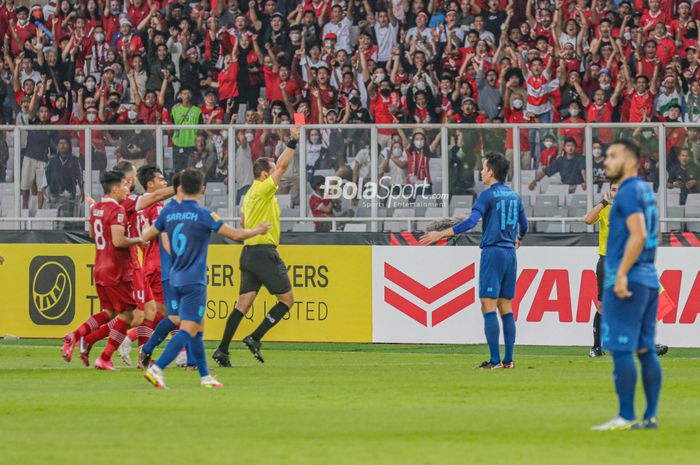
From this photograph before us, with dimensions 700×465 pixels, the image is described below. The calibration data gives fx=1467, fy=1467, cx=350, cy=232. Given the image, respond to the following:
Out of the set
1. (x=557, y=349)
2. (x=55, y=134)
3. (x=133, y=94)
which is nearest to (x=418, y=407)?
(x=557, y=349)

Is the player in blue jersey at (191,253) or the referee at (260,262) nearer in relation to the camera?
the player in blue jersey at (191,253)

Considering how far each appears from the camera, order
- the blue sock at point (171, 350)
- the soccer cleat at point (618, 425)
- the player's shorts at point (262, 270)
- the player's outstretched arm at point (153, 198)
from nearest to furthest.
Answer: the soccer cleat at point (618, 425)
the blue sock at point (171, 350)
the player's outstretched arm at point (153, 198)
the player's shorts at point (262, 270)

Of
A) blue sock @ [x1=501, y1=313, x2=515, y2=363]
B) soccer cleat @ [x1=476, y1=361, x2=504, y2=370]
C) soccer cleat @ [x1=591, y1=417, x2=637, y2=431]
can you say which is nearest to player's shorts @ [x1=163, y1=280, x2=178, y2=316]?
soccer cleat @ [x1=476, y1=361, x2=504, y2=370]

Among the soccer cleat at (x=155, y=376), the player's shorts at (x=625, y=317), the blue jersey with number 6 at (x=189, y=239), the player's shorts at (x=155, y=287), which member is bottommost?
the soccer cleat at (x=155, y=376)

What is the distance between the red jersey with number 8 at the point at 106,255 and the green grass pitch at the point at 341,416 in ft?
3.47

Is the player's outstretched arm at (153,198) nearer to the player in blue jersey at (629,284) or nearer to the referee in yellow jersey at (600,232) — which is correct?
the referee in yellow jersey at (600,232)

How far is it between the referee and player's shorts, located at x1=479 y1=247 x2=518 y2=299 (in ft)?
8.53

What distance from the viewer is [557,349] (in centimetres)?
2088

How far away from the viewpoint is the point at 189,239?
13695mm

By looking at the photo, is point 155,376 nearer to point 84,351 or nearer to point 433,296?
point 84,351

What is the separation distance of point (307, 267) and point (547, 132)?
4.02m

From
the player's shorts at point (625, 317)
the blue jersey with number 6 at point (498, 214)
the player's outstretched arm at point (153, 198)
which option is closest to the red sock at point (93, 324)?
the player's outstretched arm at point (153, 198)

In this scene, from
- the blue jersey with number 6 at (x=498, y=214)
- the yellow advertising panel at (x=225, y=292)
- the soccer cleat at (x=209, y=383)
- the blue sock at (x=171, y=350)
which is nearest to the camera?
the blue sock at (x=171, y=350)

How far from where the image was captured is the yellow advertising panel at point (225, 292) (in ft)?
70.6
